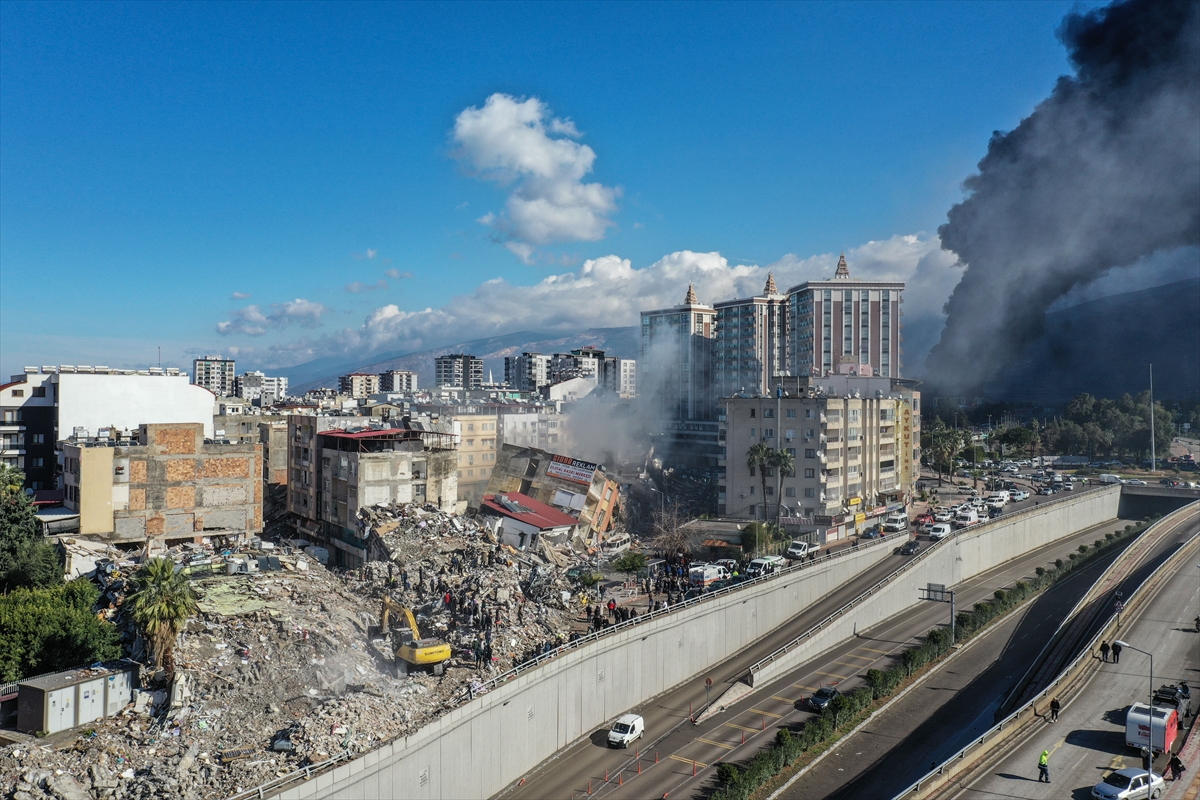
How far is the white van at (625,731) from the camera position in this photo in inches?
1443

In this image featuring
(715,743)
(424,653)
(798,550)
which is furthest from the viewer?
(798,550)

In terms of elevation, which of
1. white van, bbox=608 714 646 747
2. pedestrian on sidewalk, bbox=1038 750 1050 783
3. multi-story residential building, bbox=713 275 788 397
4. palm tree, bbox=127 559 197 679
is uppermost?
multi-story residential building, bbox=713 275 788 397

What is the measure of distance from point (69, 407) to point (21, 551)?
34658mm

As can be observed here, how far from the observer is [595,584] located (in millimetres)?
55938

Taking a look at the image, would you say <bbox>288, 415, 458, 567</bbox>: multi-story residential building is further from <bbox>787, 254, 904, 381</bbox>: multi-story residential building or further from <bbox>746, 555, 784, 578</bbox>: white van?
<bbox>787, 254, 904, 381</bbox>: multi-story residential building

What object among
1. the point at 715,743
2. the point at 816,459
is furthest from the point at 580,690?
the point at 816,459

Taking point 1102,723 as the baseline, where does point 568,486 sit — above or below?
above

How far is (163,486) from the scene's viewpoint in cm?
6103

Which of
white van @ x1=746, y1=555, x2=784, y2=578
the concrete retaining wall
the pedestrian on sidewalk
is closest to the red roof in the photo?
white van @ x1=746, y1=555, x2=784, y2=578

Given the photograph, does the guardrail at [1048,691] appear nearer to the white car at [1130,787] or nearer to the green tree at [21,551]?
the white car at [1130,787]

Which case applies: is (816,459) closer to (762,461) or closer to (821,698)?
(762,461)

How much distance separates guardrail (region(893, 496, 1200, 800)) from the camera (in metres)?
30.5

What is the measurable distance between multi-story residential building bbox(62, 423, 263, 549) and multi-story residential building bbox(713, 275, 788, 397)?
322ft

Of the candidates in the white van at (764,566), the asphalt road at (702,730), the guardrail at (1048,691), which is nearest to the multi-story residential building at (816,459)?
the white van at (764,566)
